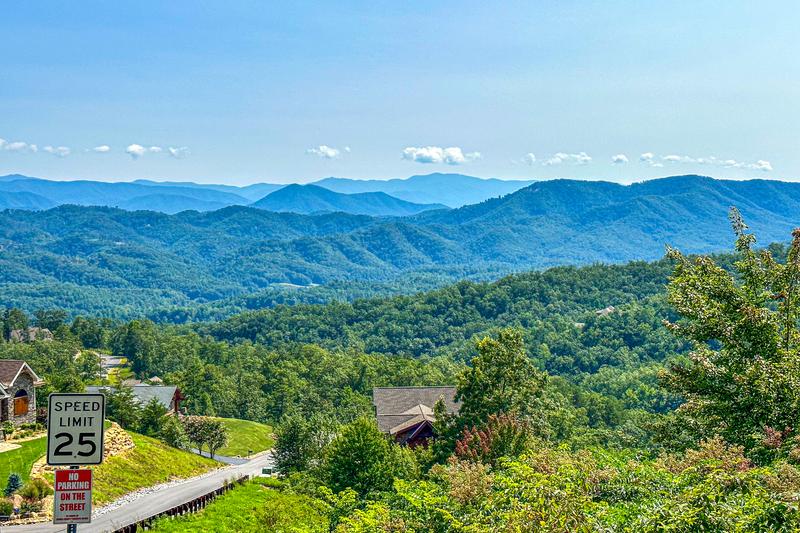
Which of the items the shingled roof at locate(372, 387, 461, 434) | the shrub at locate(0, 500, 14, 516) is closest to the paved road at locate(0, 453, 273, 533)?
the shrub at locate(0, 500, 14, 516)

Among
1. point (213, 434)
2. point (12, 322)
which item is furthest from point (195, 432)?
point (12, 322)

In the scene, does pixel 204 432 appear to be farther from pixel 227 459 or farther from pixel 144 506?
pixel 144 506

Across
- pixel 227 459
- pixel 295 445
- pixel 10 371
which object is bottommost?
pixel 227 459

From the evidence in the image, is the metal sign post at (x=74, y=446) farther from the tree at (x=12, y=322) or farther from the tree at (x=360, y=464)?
the tree at (x=12, y=322)

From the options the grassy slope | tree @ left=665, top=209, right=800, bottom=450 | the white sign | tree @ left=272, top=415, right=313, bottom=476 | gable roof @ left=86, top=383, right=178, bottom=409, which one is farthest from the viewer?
gable roof @ left=86, top=383, right=178, bottom=409

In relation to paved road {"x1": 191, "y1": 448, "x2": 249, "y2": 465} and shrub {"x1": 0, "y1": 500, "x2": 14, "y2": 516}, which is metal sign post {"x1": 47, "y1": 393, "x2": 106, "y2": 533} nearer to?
shrub {"x1": 0, "y1": 500, "x2": 14, "y2": 516}

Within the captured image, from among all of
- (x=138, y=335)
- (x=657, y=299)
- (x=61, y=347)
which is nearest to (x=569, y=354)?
(x=657, y=299)

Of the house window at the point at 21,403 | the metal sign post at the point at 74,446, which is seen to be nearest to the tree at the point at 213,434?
the house window at the point at 21,403
